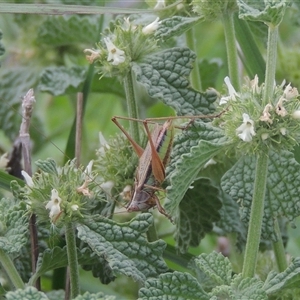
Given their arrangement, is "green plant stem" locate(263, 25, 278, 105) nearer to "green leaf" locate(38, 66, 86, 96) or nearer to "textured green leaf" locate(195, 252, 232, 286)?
"textured green leaf" locate(195, 252, 232, 286)

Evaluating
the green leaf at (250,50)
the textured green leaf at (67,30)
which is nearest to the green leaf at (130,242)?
the green leaf at (250,50)

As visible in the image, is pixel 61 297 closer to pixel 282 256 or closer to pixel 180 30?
pixel 282 256

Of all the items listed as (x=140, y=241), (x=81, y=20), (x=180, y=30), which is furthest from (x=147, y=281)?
(x=81, y=20)

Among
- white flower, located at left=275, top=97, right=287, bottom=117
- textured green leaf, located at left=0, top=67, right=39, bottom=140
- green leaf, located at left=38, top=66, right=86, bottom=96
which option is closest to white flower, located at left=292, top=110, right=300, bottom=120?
white flower, located at left=275, top=97, right=287, bottom=117

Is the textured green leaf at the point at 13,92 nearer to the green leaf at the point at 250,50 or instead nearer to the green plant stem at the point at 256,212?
the green leaf at the point at 250,50

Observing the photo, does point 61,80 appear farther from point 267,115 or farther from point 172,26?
point 267,115

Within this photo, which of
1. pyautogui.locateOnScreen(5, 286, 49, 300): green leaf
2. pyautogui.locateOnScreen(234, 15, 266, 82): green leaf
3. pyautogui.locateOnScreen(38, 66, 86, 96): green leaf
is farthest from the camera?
pyautogui.locateOnScreen(38, 66, 86, 96): green leaf

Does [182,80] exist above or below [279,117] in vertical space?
above
